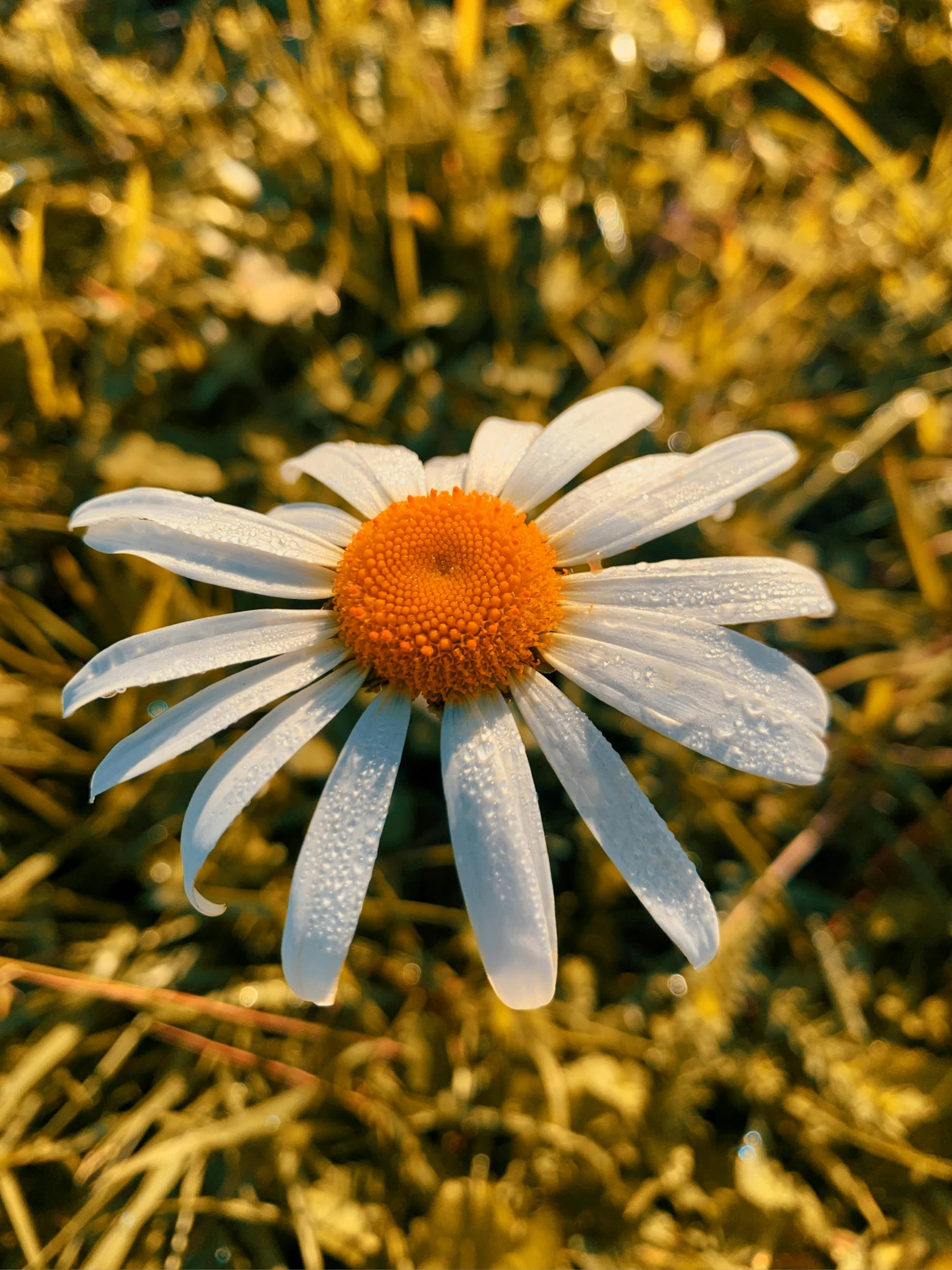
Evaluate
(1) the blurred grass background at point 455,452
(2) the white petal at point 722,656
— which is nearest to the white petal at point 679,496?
(2) the white petal at point 722,656

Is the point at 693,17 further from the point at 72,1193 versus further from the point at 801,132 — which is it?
the point at 72,1193

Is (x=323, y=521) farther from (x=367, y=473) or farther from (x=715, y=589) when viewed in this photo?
(x=715, y=589)

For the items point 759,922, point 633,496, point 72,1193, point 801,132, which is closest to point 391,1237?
point 72,1193

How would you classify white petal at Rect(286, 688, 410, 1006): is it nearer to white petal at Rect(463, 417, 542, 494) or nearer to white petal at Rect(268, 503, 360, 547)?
white petal at Rect(268, 503, 360, 547)

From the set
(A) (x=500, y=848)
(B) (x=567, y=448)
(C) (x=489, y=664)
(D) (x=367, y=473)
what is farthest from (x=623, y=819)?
(D) (x=367, y=473)

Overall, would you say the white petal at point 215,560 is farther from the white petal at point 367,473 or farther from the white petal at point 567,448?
the white petal at point 567,448
